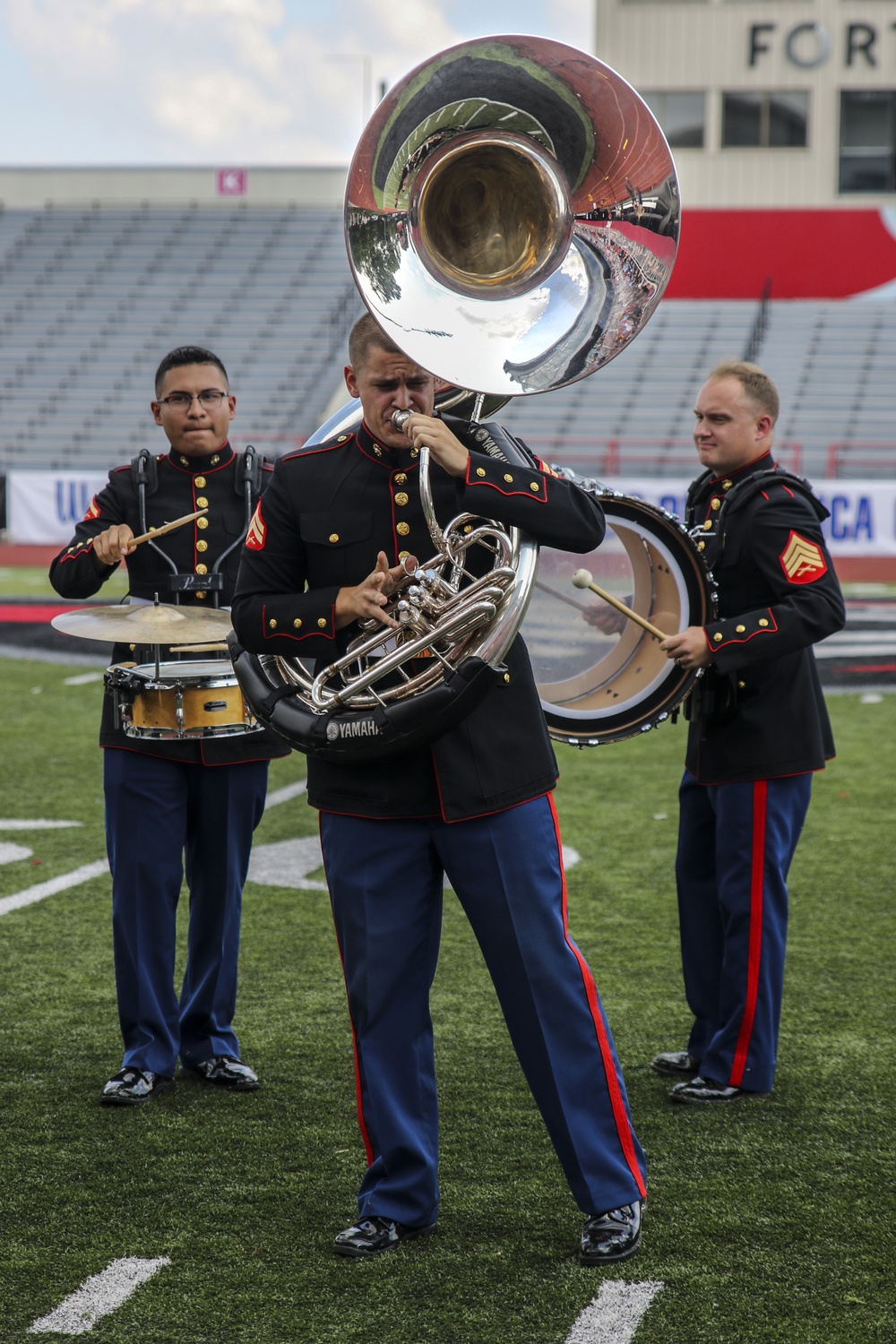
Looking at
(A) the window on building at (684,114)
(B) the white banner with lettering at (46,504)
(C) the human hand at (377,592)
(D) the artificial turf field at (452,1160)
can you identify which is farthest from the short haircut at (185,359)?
(A) the window on building at (684,114)

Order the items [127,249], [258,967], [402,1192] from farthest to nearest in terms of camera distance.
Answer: [127,249], [258,967], [402,1192]

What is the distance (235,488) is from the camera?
3945 mm

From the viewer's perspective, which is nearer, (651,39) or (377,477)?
(377,477)

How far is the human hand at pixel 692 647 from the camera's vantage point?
3508 mm

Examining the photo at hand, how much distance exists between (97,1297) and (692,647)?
1.88 metres

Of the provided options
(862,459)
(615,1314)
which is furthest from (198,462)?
(862,459)

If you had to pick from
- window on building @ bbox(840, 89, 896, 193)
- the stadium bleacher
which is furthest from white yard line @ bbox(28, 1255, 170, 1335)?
window on building @ bbox(840, 89, 896, 193)

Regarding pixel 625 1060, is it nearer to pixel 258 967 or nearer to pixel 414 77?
pixel 258 967

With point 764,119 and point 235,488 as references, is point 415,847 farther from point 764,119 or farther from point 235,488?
point 764,119

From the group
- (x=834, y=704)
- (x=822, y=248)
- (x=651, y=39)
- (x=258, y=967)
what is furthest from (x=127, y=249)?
(x=258, y=967)

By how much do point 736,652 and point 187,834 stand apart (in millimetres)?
1502

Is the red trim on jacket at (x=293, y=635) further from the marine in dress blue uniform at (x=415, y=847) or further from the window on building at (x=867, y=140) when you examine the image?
the window on building at (x=867, y=140)

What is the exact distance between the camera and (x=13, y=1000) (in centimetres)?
436

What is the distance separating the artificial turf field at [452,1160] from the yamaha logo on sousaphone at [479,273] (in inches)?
39.8
